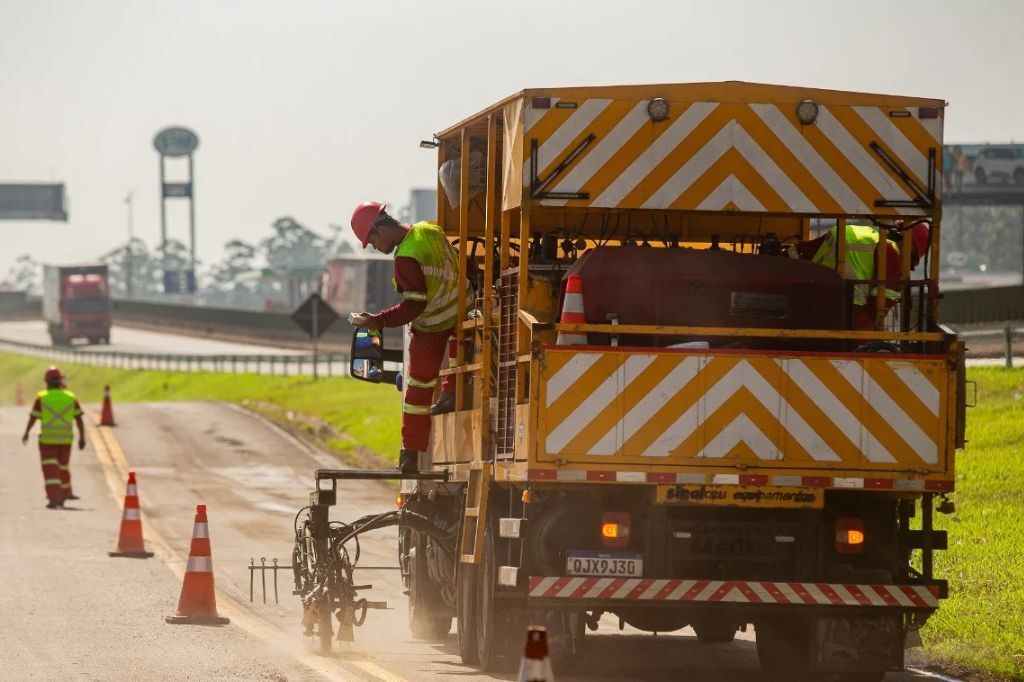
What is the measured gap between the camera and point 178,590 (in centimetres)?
1592

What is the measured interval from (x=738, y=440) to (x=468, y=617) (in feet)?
7.81

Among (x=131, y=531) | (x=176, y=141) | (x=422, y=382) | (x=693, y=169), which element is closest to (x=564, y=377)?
(x=693, y=169)

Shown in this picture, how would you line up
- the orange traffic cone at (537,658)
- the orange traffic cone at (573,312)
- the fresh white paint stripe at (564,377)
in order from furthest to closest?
the orange traffic cone at (573,312) < the fresh white paint stripe at (564,377) < the orange traffic cone at (537,658)

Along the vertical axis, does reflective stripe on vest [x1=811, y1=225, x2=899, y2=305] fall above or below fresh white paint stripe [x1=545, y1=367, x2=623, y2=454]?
above

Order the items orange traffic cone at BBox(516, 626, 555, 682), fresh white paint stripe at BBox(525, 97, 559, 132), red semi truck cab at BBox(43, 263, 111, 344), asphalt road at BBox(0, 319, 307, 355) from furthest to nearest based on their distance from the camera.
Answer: red semi truck cab at BBox(43, 263, 111, 344), asphalt road at BBox(0, 319, 307, 355), fresh white paint stripe at BBox(525, 97, 559, 132), orange traffic cone at BBox(516, 626, 555, 682)

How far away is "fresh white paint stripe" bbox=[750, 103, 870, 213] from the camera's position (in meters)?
10.4

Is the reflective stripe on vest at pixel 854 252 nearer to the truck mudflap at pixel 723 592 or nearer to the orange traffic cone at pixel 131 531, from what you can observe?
the truck mudflap at pixel 723 592

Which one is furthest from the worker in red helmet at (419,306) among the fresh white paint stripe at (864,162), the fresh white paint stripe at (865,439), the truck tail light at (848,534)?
the truck tail light at (848,534)

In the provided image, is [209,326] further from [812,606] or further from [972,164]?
[812,606]

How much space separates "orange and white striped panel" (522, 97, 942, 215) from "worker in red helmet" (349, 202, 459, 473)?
6.25ft

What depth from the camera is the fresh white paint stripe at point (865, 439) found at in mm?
10016

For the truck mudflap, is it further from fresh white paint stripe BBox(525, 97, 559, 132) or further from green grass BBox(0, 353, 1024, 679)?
Result: fresh white paint stripe BBox(525, 97, 559, 132)

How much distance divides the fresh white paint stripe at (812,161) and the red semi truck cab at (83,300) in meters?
84.3

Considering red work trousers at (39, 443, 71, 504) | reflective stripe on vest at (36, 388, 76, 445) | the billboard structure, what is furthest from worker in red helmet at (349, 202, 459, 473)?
the billboard structure
